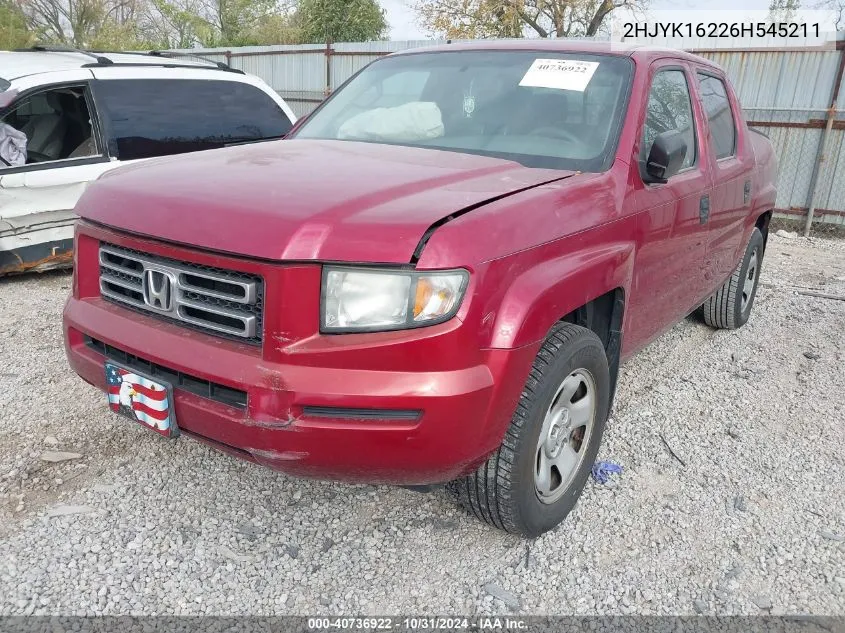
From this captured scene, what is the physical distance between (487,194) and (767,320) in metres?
4.17

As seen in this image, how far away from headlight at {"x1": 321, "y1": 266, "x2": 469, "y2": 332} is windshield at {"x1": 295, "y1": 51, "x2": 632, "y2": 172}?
3.32 feet

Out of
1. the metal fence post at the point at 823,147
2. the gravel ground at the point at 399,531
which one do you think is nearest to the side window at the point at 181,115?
the gravel ground at the point at 399,531

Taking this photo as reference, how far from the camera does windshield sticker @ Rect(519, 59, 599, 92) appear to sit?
3.04 metres

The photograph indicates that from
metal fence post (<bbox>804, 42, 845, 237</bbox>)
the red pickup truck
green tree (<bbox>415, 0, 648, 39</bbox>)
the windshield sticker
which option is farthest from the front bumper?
green tree (<bbox>415, 0, 648, 39</bbox>)

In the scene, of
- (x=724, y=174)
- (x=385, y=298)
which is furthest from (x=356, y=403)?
(x=724, y=174)

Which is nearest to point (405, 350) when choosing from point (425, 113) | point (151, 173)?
point (151, 173)

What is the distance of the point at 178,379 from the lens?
2219 mm

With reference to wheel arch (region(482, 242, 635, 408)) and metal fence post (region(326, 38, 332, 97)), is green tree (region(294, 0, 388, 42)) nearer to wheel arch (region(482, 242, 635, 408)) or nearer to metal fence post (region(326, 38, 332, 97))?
metal fence post (region(326, 38, 332, 97))

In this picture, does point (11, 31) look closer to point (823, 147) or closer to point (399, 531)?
point (823, 147)

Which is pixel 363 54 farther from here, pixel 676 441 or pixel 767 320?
pixel 676 441

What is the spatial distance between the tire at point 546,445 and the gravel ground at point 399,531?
0.17m

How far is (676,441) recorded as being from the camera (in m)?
3.44

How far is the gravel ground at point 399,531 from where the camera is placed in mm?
2314

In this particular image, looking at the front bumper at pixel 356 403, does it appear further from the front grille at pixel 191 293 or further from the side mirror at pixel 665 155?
the side mirror at pixel 665 155
